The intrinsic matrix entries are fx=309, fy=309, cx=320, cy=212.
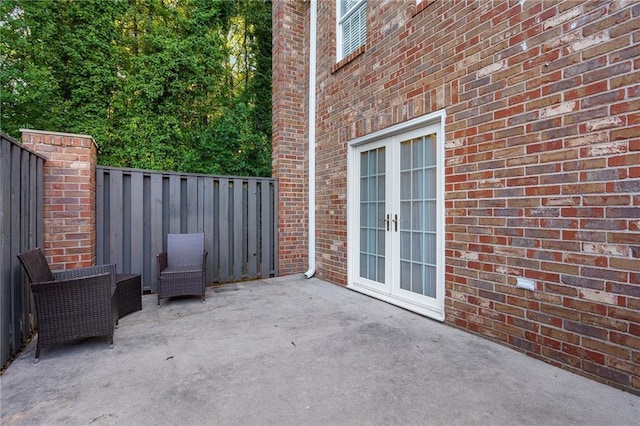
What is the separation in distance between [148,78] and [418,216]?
604cm

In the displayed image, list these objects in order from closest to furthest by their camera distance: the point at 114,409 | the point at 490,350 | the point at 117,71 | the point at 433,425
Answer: the point at 433,425
the point at 114,409
the point at 490,350
the point at 117,71

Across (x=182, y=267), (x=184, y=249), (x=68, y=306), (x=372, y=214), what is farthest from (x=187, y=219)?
(x=372, y=214)

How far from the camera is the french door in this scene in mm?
3383

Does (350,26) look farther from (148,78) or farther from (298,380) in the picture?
(298,380)

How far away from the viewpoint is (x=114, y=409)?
70.5 inches

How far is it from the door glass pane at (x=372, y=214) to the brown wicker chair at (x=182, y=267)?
222 centimetres

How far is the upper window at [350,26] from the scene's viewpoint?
14.6 feet

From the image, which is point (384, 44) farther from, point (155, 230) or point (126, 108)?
point (126, 108)

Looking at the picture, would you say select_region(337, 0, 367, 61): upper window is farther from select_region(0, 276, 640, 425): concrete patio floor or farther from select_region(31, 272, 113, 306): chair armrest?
select_region(31, 272, 113, 306): chair armrest

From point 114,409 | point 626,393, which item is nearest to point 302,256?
point 114,409

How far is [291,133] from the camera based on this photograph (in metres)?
5.66

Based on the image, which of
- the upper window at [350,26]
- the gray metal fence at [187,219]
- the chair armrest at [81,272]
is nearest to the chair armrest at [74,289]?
the chair armrest at [81,272]

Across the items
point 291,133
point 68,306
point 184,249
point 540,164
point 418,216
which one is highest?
point 291,133

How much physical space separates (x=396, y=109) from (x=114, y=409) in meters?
3.70
